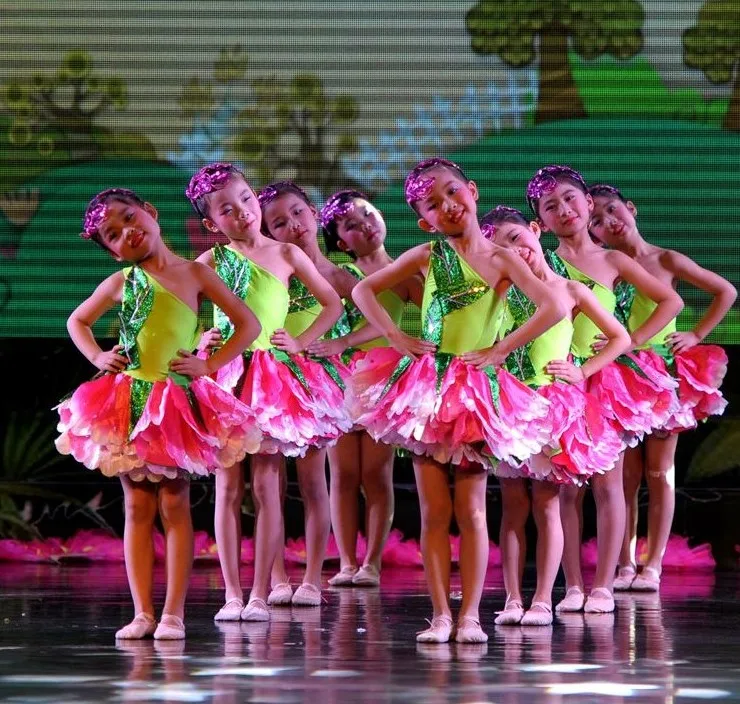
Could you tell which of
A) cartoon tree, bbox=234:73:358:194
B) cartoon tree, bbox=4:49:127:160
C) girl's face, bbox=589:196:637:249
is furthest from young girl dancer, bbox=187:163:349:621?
cartoon tree, bbox=4:49:127:160

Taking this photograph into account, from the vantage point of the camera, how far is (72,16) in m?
6.82

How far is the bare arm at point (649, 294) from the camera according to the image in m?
4.98

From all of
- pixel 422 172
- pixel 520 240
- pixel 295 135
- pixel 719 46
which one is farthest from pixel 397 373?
pixel 719 46

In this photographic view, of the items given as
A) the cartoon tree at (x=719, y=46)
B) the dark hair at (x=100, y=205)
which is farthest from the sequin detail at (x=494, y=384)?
the cartoon tree at (x=719, y=46)

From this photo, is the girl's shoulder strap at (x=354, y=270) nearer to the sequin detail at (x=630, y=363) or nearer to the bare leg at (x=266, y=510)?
the sequin detail at (x=630, y=363)

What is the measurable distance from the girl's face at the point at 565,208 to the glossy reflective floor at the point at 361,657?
109cm

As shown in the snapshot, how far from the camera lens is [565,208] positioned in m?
A: 4.81

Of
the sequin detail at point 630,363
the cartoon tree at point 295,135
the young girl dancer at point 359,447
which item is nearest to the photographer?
the sequin detail at point 630,363

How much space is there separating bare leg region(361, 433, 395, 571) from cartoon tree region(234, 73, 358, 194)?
1410 millimetres

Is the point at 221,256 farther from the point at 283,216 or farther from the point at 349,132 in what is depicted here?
the point at 349,132

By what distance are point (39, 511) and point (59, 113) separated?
1.60 meters

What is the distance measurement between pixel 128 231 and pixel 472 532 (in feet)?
3.42

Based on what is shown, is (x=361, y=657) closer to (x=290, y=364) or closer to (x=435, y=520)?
(x=435, y=520)

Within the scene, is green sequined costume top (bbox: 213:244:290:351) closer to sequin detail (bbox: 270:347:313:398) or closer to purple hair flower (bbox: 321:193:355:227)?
sequin detail (bbox: 270:347:313:398)
